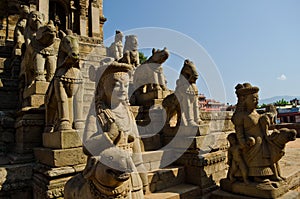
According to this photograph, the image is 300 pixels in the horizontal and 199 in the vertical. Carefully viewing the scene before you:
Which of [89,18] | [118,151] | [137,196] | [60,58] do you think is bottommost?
[137,196]

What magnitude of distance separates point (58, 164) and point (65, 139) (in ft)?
1.33

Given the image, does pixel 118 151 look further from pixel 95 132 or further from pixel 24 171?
pixel 24 171

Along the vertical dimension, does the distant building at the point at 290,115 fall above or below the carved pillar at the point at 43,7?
below

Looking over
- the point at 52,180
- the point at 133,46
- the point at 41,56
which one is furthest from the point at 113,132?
the point at 133,46

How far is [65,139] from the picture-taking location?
3.70m

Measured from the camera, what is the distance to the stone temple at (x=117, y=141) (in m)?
2.85

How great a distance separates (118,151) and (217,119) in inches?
214

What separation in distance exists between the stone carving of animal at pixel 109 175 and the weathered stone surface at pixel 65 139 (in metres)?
1.50

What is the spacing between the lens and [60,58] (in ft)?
14.2

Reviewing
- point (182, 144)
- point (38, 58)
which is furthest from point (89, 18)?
point (182, 144)

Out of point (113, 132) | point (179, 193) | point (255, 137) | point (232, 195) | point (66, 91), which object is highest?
point (66, 91)

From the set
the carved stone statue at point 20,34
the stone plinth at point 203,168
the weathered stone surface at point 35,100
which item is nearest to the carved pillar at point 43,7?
the carved stone statue at point 20,34

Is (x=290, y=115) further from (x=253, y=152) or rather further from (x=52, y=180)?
(x=52, y=180)

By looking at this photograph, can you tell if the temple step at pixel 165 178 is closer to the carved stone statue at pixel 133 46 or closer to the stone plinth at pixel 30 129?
the stone plinth at pixel 30 129
